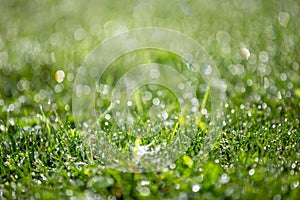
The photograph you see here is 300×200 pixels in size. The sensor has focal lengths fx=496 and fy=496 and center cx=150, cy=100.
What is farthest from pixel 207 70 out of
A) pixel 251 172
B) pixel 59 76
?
pixel 251 172

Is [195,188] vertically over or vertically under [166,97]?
under

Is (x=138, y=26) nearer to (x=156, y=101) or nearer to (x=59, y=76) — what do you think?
(x=59, y=76)

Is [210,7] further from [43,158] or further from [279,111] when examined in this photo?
[43,158]

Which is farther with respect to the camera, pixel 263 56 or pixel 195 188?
pixel 263 56

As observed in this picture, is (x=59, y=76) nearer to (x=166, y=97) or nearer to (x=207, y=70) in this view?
(x=166, y=97)

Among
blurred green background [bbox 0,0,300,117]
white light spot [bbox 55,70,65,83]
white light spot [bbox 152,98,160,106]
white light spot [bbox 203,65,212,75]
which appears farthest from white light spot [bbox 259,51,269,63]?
white light spot [bbox 55,70,65,83]

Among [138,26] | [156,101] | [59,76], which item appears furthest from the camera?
[138,26]

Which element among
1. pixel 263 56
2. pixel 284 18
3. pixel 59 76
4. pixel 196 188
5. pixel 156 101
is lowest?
pixel 196 188

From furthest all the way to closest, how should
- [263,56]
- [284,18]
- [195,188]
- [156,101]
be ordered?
[284,18] < [263,56] < [156,101] < [195,188]

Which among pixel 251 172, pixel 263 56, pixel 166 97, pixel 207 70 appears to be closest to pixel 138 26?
pixel 207 70

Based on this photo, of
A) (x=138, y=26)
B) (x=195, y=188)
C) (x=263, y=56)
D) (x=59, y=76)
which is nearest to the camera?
(x=195, y=188)
